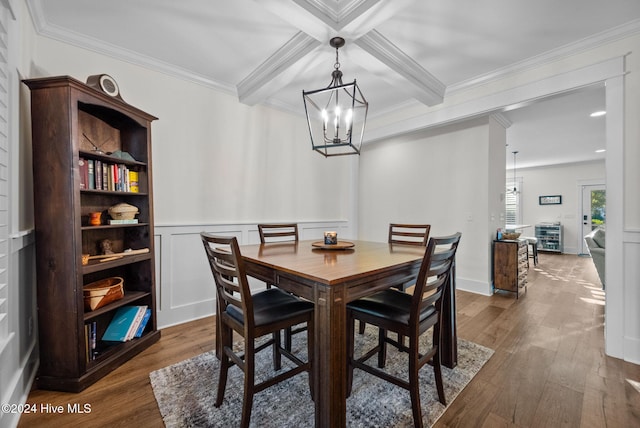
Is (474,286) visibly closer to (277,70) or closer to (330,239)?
(330,239)

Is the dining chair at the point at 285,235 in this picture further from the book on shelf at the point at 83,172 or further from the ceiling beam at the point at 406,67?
the ceiling beam at the point at 406,67

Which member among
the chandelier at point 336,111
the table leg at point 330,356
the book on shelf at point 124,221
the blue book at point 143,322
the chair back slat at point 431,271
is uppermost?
the chandelier at point 336,111

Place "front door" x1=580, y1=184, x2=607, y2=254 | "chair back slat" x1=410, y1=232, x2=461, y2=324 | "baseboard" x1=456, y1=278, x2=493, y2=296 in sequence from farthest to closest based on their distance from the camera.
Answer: "front door" x1=580, y1=184, x2=607, y2=254 < "baseboard" x1=456, y1=278, x2=493, y2=296 < "chair back slat" x1=410, y1=232, x2=461, y2=324

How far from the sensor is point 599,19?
205 cm

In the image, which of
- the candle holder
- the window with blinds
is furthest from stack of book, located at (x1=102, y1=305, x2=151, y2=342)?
the window with blinds

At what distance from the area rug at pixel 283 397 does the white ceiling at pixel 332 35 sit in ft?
7.93

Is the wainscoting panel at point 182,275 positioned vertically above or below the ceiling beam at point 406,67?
below

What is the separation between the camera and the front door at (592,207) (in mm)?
7098

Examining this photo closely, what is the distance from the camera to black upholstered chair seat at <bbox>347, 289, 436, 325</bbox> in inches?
58.7

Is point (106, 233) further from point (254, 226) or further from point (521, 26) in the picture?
point (521, 26)

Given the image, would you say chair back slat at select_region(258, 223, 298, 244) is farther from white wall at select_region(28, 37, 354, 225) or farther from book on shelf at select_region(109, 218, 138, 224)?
book on shelf at select_region(109, 218, 138, 224)

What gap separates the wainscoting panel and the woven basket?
46 cm

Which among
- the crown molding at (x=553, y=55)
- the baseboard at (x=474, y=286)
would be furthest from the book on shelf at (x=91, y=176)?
the baseboard at (x=474, y=286)

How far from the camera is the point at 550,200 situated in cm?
777
